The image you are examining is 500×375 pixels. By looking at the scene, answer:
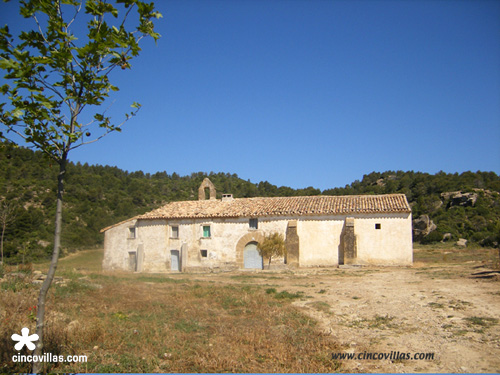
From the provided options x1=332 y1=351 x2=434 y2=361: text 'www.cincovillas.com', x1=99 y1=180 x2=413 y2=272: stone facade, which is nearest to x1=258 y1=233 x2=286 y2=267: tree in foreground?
x1=99 y1=180 x2=413 y2=272: stone facade

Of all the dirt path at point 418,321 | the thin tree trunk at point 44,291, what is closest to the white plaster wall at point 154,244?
the dirt path at point 418,321

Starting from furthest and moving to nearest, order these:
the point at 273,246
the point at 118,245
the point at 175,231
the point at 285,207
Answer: the point at 118,245 → the point at 175,231 → the point at 285,207 → the point at 273,246

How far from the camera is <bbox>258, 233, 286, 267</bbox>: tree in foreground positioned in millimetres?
23688

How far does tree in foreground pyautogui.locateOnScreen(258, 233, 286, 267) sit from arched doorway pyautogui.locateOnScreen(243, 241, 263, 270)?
427 millimetres

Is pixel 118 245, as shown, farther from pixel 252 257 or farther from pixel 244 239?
pixel 252 257

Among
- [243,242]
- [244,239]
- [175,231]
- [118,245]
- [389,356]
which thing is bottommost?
[389,356]

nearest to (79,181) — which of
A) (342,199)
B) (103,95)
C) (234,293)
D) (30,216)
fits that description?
(30,216)

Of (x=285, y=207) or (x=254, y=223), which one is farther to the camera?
(x=285, y=207)

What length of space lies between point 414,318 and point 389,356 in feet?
10.2

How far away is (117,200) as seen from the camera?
44344 mm

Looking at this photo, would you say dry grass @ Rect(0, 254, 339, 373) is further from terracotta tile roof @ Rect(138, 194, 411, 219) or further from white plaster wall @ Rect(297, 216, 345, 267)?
terracotta tile roof @ Rect(138, 194, 411, 219)

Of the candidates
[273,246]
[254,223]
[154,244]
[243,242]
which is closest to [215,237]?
[243,242]

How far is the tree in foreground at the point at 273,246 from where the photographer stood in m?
23.7

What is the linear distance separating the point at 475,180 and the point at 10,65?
2019 inches
